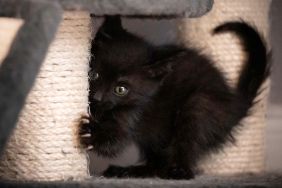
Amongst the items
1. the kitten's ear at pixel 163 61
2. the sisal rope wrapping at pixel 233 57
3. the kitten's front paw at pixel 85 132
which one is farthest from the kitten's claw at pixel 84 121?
the sisal rope wrapping at pixel 233 57

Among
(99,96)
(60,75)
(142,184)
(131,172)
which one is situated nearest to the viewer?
(142,184)

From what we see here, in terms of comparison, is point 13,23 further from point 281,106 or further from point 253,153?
point 281,106

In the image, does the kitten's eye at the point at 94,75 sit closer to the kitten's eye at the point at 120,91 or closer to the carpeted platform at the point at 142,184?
the kitten's eye at the point at 120,91

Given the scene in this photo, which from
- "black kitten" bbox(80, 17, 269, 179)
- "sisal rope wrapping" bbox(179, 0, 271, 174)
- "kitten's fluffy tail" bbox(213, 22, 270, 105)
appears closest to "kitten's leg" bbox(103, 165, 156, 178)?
"black kitten" bbox(80, 17, 269, 179)

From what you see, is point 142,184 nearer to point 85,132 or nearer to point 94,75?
point 85,132

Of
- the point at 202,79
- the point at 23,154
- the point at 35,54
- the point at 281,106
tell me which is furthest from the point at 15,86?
the point at 281,106

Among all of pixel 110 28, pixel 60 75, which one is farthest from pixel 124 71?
pixel 60 75

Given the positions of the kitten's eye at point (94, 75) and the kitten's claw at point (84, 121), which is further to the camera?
the kitten's eye at point (94, 75)
